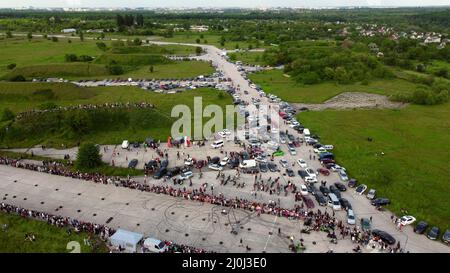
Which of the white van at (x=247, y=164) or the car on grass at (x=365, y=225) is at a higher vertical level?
the white van at (x=247, y=164)

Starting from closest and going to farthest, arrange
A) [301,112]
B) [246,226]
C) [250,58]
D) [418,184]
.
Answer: [246,226], [418,184], [301,112], [250,58]

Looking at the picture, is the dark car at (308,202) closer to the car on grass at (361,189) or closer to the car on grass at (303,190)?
the car on grass at (303,190)

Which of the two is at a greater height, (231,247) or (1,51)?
(1,51)

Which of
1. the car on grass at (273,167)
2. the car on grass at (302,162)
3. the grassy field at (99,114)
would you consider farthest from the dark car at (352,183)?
the grassy field at (99,114)

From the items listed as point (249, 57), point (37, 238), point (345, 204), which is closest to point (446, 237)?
point (345, 204)

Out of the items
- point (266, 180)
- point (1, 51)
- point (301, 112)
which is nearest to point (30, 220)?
point (266, 180)


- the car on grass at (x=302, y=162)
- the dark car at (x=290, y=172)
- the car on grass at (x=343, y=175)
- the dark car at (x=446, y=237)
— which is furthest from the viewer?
the car on grass at (x=302, y=162)

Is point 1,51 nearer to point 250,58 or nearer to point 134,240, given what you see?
point 250,58
